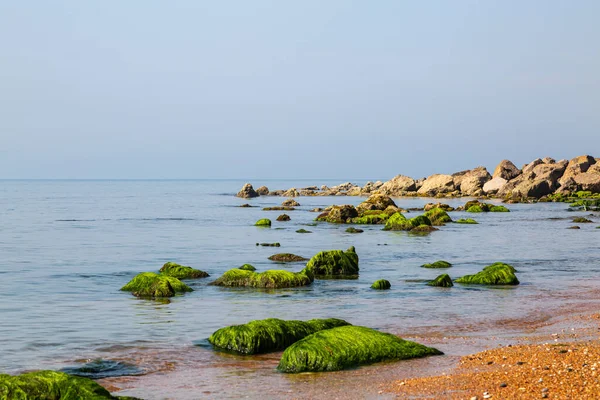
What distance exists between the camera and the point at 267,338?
41.7 feet

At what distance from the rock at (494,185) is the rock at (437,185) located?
6126mm

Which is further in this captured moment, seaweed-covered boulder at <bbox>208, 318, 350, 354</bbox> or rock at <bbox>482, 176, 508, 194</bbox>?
rock at <bbox>482, 176, 508, 194</bbox>

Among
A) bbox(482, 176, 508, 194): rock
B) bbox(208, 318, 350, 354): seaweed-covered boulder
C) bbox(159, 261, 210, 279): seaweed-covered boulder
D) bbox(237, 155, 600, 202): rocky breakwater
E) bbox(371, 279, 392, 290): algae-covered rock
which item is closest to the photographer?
bbox(208, 318, 350, 354): seaweed-covered boulder

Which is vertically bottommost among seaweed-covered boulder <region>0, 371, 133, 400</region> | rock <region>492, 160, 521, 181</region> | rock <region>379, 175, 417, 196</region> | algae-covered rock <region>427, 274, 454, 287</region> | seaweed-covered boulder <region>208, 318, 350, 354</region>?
algae-covered rock <region>427, 274, 454, 287</region>

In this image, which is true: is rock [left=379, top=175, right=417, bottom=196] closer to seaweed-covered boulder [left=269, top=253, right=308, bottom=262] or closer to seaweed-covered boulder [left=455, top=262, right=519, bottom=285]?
seaweed-covered boulder [left=269, top=253, right=308, bottom=262]

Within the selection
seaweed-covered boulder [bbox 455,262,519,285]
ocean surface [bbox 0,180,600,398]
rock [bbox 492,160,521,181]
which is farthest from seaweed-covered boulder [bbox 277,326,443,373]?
rock [bbox 492,160,521,181]

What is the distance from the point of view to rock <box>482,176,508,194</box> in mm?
94562

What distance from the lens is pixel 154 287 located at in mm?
19562

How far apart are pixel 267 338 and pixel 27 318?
6959 millimetres

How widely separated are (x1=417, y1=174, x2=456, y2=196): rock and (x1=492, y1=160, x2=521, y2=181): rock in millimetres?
7660

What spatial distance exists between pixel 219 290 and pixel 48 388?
1212 cm

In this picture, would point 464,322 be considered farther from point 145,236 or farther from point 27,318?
point 145,236

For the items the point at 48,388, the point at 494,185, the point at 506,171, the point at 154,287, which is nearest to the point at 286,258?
the point at 154,287

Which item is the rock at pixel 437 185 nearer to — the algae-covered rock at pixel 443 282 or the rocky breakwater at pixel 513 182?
the rocky breakwater at pixel 513 182
